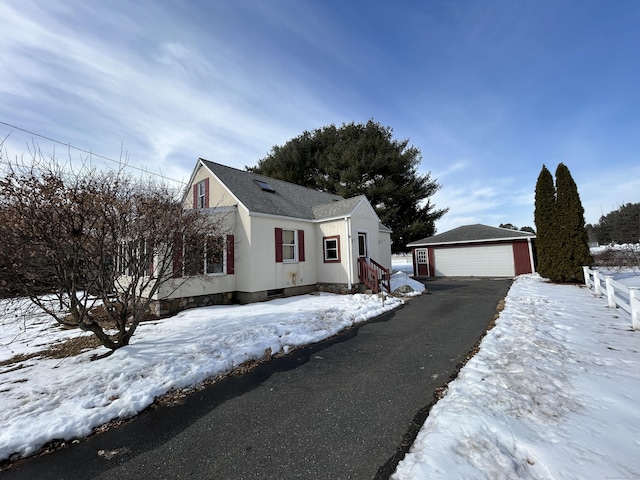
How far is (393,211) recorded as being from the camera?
923 inches

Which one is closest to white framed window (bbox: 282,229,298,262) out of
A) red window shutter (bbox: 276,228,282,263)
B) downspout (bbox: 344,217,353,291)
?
red window shutter (bbox: 276,228,282,263)

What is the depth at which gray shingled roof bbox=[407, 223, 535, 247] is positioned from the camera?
57.1ft

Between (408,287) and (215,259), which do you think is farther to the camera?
(408,287)

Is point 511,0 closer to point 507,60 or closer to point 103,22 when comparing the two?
point 507,60

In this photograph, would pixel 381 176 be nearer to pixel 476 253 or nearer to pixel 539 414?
pixel 476 253

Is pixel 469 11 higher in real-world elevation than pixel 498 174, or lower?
higher

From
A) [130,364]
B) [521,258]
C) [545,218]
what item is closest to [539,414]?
[130,364]

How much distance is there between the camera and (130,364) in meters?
4.33

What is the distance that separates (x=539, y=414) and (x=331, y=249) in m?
9.71

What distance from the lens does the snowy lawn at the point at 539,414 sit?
2100mm

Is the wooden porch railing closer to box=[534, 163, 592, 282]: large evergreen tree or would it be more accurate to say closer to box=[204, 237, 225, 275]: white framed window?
box=[204, 237, 225, 275]: white framed window

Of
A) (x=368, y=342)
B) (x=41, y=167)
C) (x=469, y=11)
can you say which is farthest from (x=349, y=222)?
(x=41, y=167)

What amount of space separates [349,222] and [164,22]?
868 cm

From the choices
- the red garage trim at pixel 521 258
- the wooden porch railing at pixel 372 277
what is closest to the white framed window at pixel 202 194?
the wooden porch railing at pixel 372 277
